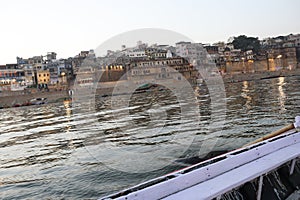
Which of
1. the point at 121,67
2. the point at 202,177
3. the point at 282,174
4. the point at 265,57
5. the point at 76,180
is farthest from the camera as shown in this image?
the point at 265,57

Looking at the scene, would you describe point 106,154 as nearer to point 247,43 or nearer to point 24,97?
point 24,97

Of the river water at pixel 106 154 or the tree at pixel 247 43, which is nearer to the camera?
the river water at pixel 106 154

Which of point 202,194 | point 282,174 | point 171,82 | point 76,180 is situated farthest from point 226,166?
point 171,82

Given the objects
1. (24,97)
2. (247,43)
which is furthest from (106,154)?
(247,43)

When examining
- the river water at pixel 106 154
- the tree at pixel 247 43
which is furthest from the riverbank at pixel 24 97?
the tree at pixel 247 43

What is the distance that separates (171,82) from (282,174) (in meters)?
74.6

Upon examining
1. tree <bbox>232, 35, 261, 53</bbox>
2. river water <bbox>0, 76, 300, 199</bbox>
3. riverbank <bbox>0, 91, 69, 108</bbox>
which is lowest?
river water <bbox>0, 76, 300, 199</bbox>

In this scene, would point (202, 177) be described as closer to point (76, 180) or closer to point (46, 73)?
point (76, 180)

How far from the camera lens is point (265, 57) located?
4259 inches

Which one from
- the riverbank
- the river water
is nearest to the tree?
the riverbank

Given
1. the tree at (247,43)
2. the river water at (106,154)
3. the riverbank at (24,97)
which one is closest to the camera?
the river water at (106,154)

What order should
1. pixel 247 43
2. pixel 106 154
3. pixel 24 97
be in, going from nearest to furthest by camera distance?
pixel 106 154 → pixel 24 97 → pixel 247 43

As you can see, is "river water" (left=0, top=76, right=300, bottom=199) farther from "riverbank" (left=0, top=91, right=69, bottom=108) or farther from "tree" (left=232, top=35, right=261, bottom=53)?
"tree" (left=232, top=35, right=261, bottom=53)

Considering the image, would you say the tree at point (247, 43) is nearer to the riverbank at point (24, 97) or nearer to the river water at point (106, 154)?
the riverbank at point (24, 97)
